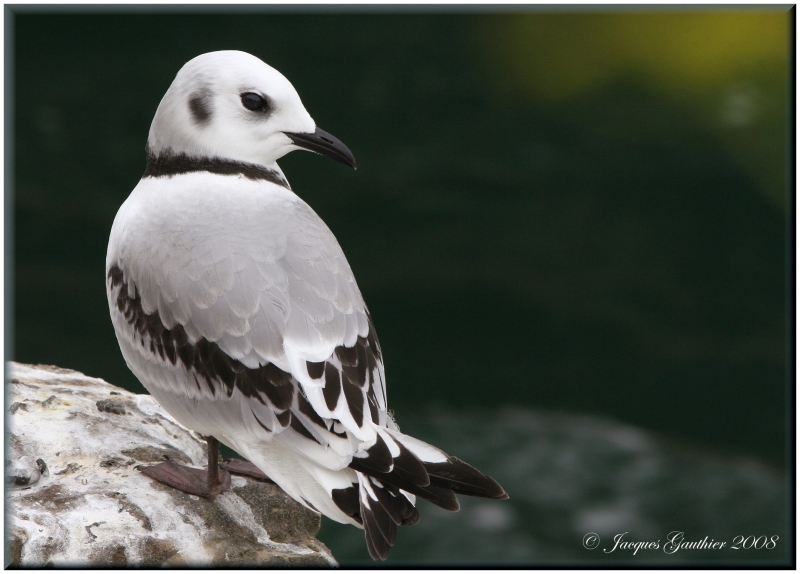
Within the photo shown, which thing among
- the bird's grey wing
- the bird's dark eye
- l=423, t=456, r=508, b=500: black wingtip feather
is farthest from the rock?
the bird's dark eye

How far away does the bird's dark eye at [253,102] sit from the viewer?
349 cm

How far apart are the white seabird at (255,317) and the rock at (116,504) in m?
0.13

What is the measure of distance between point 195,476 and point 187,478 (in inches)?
1.6

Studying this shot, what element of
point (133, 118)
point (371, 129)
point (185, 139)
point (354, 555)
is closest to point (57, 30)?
point (133, 118)

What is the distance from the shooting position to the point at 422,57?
10.8 m

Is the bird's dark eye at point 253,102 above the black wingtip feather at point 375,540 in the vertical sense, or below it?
above

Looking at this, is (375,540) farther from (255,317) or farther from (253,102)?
(253,102)

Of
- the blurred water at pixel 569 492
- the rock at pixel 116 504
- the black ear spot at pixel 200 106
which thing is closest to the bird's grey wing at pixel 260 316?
the black ear spot at pixel 200 106

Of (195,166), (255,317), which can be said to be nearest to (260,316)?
(255,317)

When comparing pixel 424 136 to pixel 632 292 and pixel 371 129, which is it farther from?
pixel 632 292

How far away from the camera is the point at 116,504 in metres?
3.46

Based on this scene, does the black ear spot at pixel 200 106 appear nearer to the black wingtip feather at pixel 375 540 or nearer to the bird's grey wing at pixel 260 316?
the bird's grey wing at pixel 260 316

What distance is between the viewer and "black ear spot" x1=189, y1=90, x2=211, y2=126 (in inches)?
137

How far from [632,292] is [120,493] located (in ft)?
26.0
